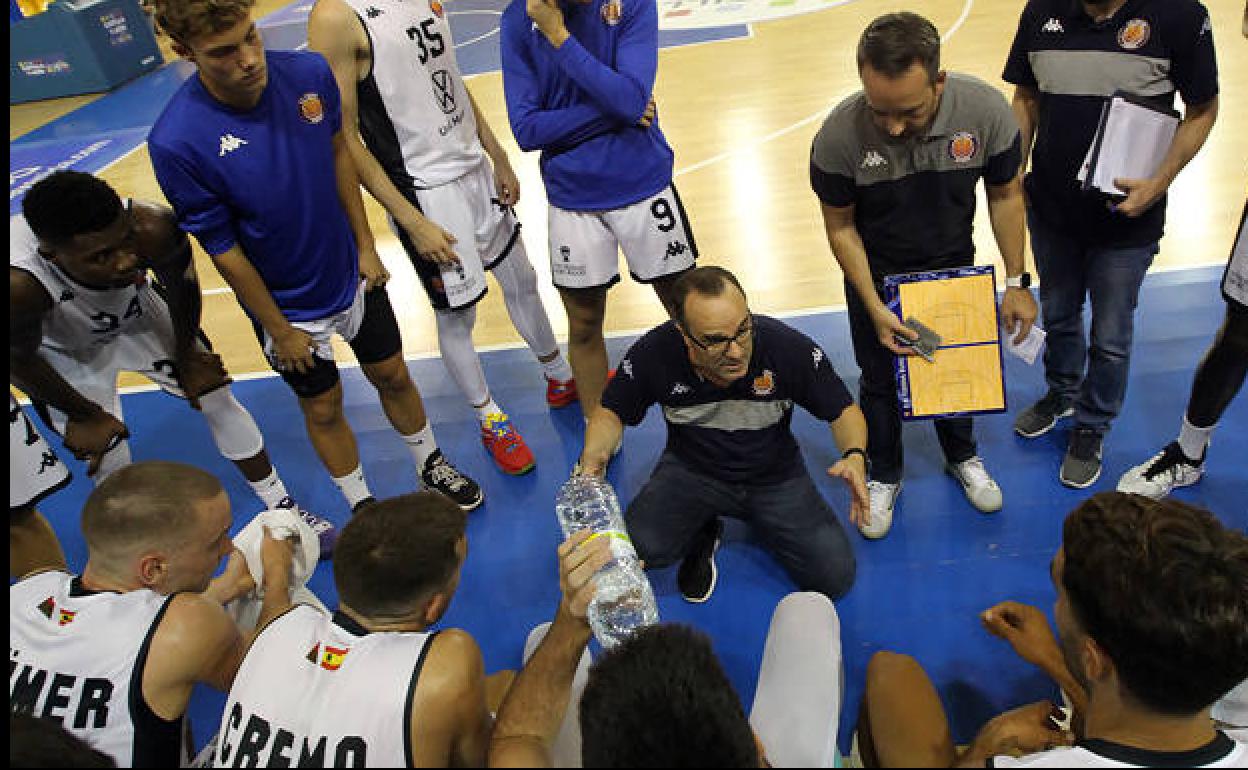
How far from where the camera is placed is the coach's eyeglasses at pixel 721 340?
9.37 feet

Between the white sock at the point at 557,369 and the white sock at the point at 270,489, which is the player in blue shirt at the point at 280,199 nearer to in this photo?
the white sock at the point at 270,489

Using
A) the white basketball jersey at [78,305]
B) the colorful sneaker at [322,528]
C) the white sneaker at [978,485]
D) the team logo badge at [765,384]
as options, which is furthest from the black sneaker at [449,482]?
the white sneaker at [978,485]

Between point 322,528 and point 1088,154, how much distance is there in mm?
3438

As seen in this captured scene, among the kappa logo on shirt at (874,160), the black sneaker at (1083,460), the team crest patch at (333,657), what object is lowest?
the black sneaker at (1083,460)

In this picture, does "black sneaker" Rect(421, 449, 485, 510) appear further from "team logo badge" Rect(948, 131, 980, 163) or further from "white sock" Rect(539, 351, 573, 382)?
"team logo badge" Rect(948, 131, 980, 163)

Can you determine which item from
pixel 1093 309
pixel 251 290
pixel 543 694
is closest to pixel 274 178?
pixel 251 290

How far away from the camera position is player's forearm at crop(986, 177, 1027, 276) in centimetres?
315

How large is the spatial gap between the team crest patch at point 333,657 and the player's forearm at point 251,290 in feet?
5.32

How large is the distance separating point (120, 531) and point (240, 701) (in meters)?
0.66

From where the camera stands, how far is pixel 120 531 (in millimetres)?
2330

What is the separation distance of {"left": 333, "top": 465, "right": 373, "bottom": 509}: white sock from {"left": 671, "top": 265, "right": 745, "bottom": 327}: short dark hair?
5.81 feet

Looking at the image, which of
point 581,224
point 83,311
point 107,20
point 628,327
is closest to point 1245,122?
point 628,327

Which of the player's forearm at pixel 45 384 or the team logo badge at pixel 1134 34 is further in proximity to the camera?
the player's forearm at pixel 45 384

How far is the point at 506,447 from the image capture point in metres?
4.29
